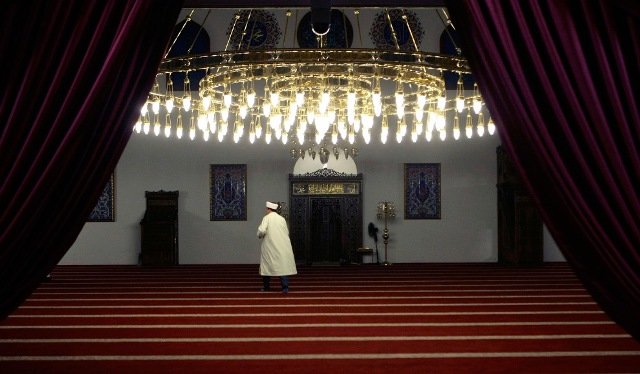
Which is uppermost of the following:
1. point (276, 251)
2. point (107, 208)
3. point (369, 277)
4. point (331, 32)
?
point (331, 32)

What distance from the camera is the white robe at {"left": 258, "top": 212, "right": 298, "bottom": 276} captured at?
5.96 metres

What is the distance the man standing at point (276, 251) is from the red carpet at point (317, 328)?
0.68 ft

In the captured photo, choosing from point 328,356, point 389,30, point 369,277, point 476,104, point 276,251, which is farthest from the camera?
point 389,30

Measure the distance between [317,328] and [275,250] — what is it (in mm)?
1873

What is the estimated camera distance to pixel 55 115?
2.07 metres

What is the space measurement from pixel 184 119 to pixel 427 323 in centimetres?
599

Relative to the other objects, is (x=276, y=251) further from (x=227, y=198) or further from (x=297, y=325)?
(x=227, y=198)

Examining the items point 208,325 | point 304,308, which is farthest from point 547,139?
point 304,308

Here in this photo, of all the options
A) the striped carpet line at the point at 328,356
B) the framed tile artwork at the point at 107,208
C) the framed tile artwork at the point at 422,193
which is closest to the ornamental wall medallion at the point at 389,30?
the framed tile artwork at the point at 422,193

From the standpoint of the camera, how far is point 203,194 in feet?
30.9

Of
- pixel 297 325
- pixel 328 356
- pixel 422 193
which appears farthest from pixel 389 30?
pixel 328 356

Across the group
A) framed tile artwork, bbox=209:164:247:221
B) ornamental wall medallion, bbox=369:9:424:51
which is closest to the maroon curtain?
framed tile artwork, bbox=209:164:247:221

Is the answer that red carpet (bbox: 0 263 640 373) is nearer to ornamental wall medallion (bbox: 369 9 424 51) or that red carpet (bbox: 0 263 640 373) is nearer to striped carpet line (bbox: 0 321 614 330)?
striped carpet line (bbox: 0 321 614 330)

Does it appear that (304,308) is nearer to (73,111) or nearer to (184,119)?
(73,111)
